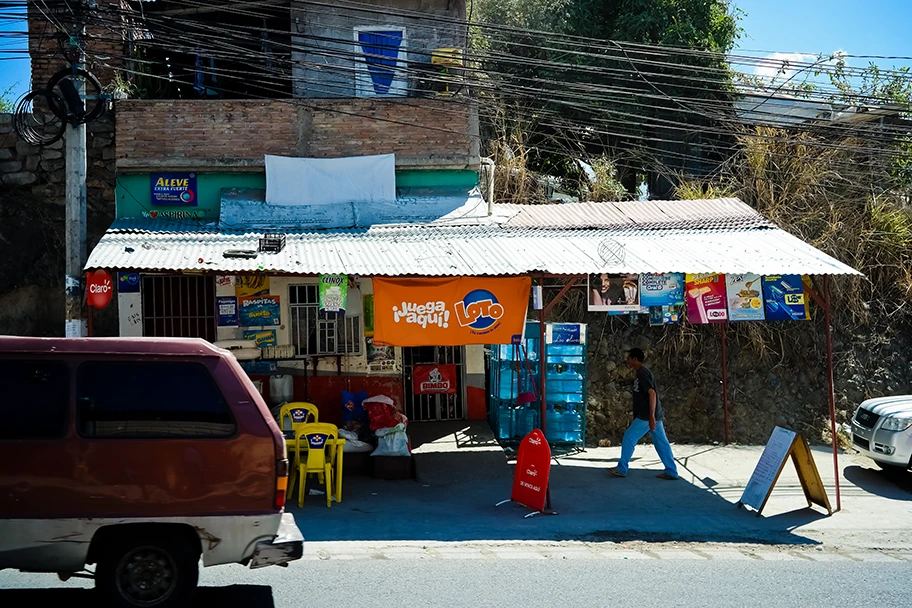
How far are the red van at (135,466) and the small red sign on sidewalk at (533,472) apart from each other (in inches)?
157

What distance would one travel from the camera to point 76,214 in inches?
371

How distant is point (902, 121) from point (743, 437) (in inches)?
404

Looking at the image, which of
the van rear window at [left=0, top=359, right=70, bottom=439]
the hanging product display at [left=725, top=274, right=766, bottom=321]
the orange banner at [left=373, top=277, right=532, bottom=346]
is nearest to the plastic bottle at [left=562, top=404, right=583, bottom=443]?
the orange banner at [left=373, top=277, right=532, bottom=346]

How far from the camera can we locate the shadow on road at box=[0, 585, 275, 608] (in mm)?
5703

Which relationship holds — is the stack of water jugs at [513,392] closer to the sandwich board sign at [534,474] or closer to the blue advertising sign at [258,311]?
the sandwich board sign at [534,474]

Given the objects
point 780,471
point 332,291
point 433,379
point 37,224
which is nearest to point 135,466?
point 332,291

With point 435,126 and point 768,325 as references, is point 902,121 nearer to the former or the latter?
point 768,325

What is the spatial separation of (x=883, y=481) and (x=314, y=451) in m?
8.00

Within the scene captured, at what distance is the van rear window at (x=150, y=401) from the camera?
17.0ft

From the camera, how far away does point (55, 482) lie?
504 cm

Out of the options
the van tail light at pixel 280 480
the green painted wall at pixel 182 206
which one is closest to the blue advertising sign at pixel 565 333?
the green painted wall at pixel 182 206

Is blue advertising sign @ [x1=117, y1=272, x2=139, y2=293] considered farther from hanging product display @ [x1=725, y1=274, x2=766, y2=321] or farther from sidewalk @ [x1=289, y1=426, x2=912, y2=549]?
hanging product display @ [x1=725, y1=274, x2=766, y2=321]

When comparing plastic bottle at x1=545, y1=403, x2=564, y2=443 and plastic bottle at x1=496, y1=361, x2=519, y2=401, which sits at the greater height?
plastic bottle at x1=496, y1=361, x2=519, y2=401

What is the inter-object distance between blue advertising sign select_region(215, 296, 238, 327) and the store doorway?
3.50m
